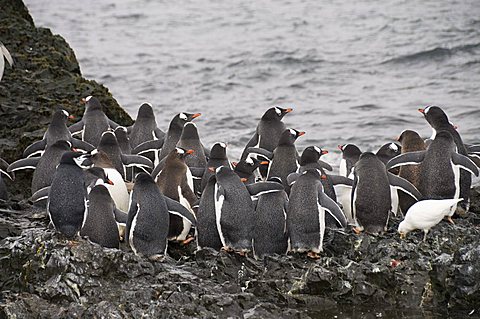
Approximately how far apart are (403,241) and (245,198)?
4.65ft

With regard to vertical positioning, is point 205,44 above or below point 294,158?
below

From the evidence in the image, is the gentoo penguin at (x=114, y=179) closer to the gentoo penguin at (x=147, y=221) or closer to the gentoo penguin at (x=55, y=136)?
the gentoo penguin at (x=55, y=136)

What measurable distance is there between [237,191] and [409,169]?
211 centimetres

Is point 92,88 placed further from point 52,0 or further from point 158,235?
point 52,0

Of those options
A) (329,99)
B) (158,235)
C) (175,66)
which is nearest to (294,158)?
(158,235)

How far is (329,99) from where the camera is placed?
18.9 metres

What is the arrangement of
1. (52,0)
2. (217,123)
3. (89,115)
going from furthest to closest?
(52,0) → (217,123) → (89,115)

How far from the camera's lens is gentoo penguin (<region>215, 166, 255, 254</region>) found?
7848 millimetres

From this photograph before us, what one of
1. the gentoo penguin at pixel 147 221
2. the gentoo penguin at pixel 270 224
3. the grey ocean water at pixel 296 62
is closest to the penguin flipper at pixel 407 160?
the gentoo penguin at pixel 270 224

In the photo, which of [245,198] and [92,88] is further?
[92,88]

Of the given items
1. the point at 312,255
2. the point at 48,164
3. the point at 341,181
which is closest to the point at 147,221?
the point at 312,255

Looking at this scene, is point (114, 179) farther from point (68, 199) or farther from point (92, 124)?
point (92, 124)

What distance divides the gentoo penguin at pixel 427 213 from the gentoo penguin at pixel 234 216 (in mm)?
1376

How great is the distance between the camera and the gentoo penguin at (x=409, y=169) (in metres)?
8.84
